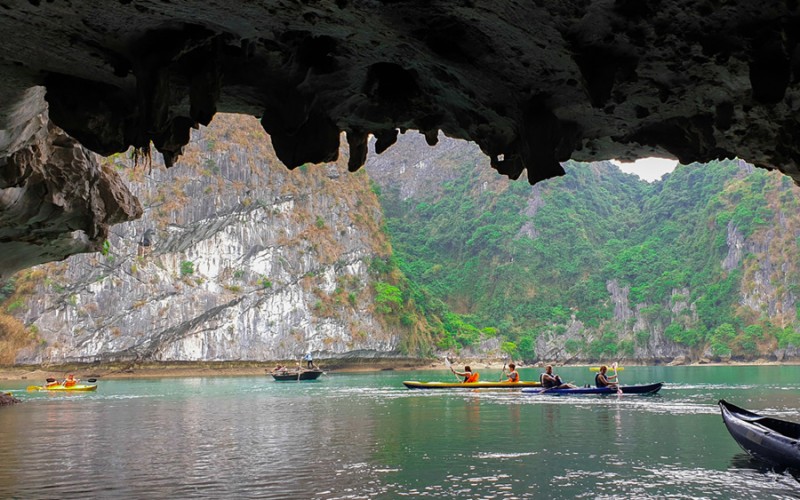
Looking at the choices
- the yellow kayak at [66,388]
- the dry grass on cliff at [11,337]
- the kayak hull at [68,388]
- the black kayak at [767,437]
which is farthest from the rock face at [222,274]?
the black kayak at [767,437]

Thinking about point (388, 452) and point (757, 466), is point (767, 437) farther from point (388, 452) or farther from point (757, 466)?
point (388, 452)

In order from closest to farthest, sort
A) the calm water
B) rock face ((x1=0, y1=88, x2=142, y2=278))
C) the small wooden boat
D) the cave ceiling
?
1. the cave ceiling
2. rock face ((x1=0, y1=88, x2=142, y2=278))
3. the calm water
4. the small wooden boat

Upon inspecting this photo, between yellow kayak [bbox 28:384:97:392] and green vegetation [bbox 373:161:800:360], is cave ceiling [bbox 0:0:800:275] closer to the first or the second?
yellow kayak [bbox 28:384:97:392]

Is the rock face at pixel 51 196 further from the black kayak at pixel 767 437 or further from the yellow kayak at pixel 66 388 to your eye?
the yellow kayak at pixel 66 388

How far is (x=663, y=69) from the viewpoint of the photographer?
5.49 meters

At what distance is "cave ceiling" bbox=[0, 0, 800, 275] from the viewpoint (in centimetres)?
473

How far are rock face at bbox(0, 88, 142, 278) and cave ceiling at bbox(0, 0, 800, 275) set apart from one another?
2.64ft

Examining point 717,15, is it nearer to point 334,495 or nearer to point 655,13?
point 655,13

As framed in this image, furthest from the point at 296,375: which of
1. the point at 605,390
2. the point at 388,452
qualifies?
the point at 388,452

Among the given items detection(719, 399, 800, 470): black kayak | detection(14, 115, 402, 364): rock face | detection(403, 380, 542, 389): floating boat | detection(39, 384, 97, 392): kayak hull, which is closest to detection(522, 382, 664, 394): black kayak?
detection(403, 380, 542, 389): floating boat

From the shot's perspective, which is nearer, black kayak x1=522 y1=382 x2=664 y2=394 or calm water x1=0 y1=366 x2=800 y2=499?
calm water x1=0 y1=366 x2=800 y2=499

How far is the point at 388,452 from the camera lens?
1399 cm

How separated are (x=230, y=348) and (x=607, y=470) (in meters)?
62.6

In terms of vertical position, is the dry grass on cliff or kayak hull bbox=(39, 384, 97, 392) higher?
the dry grass on cliff
